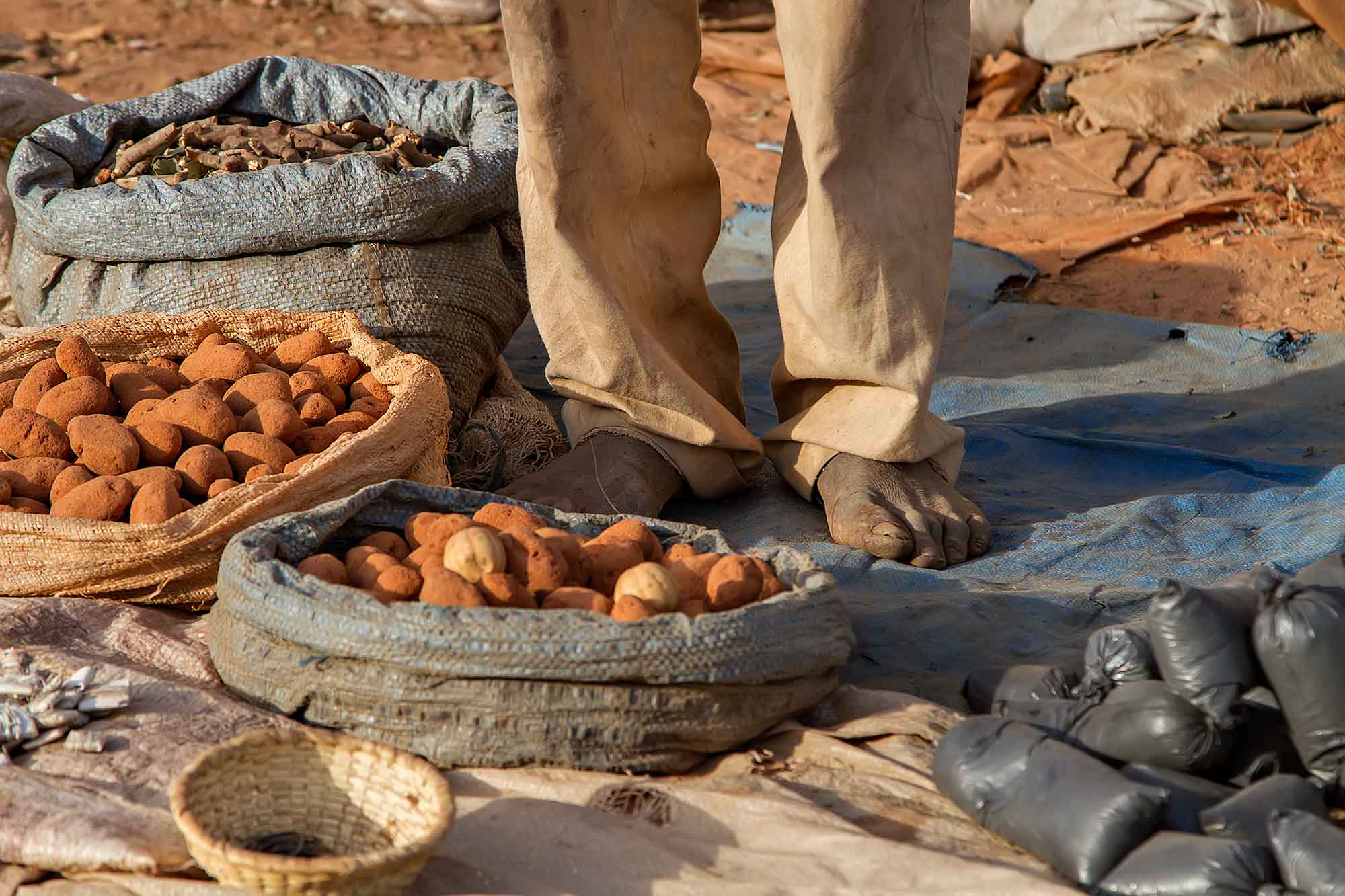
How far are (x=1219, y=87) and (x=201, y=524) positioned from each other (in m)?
5.24

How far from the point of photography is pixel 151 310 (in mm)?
2996

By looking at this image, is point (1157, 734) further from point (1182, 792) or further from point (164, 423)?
point (164, 423)

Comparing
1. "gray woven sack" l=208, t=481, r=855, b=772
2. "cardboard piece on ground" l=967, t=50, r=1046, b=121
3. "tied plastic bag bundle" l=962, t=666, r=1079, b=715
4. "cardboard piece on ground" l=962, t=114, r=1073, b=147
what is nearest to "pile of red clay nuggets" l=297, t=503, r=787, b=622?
"gray woven sack" l=208, t=481, r=855, b=772

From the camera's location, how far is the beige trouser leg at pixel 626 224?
2.51 meters

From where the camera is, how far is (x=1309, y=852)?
146cm

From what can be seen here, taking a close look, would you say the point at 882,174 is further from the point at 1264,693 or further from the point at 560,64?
the point at 1264,693

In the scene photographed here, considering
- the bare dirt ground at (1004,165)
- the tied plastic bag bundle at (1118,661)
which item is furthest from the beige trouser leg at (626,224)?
the bare dirt ground at (1004,165)

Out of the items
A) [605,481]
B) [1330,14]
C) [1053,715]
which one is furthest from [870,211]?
[1330,14]

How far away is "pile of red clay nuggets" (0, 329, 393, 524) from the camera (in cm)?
229

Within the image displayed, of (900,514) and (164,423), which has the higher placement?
(164,423)

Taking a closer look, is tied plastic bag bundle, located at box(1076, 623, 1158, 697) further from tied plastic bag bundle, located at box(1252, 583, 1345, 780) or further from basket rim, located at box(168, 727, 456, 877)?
basket rim, located at box(168, 727, 456, 877)

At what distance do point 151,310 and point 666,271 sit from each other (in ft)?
3.82

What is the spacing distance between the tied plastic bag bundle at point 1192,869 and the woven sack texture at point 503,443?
172 cm

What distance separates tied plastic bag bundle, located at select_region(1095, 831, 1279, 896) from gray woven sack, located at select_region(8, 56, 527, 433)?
6.55ft
